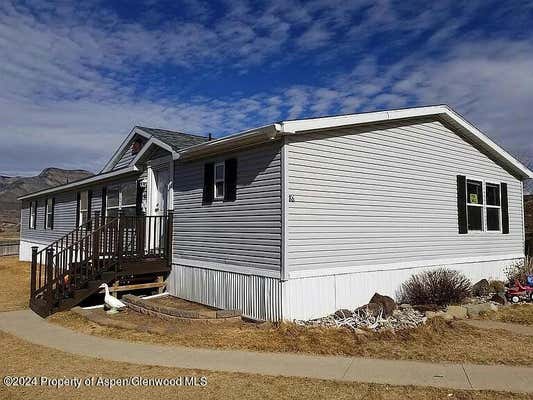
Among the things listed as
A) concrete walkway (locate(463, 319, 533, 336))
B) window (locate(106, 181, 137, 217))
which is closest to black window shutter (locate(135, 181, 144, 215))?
window (locate(106, 181, 137, 217))

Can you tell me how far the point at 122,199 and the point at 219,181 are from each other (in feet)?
18.5

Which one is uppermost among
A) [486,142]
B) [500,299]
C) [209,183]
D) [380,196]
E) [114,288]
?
[486,142]

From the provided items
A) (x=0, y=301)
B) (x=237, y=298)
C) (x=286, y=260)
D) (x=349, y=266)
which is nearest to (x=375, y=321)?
(x=349, y=266)

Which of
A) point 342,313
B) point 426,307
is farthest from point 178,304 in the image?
point 426,307

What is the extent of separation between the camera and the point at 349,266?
940 cm

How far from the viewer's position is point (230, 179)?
Result: 381 inches

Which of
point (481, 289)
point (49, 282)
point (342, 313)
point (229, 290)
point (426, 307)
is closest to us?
point (342, 313)

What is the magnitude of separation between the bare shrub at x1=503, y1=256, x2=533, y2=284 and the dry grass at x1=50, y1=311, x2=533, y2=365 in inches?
230

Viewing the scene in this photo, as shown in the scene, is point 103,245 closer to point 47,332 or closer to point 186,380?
point 47,332

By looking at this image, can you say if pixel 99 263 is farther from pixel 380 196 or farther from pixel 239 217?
pixel 380 196

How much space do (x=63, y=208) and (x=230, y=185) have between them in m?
12.6

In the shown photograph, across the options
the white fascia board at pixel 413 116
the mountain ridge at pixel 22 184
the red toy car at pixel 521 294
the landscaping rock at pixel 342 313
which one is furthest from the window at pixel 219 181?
the mountain ridge at pixel 22 184

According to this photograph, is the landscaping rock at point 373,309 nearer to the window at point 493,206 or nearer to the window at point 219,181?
the window at point 219,181

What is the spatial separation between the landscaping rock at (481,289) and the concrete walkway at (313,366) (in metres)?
5.95
